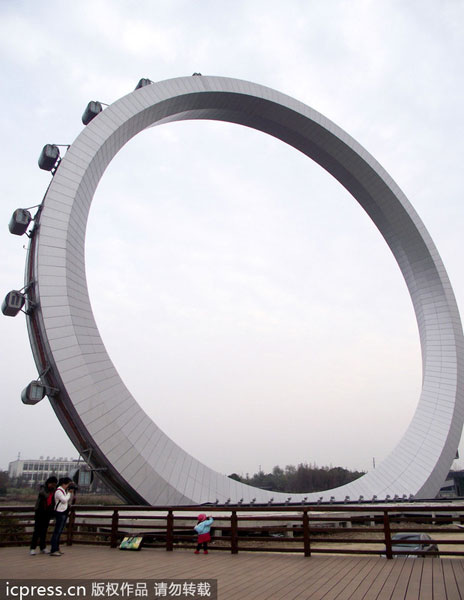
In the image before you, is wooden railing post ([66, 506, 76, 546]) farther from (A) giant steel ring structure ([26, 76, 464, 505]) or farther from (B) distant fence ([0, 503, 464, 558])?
(A) giant steel ring structure ([26, 76, 464, 505])

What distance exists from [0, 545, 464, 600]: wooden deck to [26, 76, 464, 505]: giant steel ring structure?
5.91m

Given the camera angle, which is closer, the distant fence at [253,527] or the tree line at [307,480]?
the distant fence at [253,527]

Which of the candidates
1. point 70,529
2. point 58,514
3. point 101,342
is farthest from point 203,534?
point 101,342

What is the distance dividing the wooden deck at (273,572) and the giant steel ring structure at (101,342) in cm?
591

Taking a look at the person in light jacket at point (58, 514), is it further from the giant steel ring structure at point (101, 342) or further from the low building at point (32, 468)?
the low building at point (32, 468)

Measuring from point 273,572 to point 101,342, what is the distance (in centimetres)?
1003

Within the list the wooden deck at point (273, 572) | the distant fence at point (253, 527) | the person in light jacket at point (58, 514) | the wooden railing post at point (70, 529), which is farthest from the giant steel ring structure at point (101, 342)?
the wooden deck at point (273, 572)

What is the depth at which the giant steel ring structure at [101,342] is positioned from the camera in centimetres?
1354

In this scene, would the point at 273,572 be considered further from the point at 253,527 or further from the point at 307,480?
the point at 307,480

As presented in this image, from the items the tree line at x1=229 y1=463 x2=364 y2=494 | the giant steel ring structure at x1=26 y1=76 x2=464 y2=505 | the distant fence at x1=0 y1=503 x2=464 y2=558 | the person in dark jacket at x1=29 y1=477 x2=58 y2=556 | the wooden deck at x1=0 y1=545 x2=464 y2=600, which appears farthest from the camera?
the tree line at x1=229 y1=463 x2=364 y2=494

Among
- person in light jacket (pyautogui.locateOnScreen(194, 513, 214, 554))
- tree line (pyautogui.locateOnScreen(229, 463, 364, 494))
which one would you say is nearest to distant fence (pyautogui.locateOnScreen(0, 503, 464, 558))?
person in light jacket (pyautogui.locateOnScreen(194, 513, 214, 554))

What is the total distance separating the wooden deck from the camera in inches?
195

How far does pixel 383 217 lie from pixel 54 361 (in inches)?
752

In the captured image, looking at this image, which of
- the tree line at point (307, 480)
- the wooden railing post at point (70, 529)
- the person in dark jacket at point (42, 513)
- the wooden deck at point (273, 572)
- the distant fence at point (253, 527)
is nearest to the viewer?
the wooden deck at point (273, 572)
